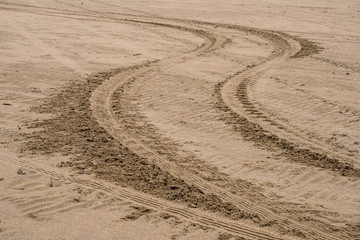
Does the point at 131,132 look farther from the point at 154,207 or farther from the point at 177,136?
the point at 154,207

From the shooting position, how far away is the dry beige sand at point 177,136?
5.05m

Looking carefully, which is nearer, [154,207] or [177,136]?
[154,207]

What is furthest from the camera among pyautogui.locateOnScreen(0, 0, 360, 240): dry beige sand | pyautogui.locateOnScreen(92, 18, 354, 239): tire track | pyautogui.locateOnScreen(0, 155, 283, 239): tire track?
pyautogui.locateOnScreen(92, 18, 354, 239): tire track

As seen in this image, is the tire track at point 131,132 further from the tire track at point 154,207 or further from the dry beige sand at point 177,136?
the tire track at point 154,207

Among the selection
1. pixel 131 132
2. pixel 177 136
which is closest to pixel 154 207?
pixel 177 136

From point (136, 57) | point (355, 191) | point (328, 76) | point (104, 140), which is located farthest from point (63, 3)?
point (355, 191)

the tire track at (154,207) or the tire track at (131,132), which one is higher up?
the tire track at (131,132)

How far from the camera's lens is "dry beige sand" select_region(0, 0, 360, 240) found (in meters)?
5.05

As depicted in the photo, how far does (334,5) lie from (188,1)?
6.60 meters

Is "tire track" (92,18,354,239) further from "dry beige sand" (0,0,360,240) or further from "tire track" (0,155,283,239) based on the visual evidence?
"tire track" (0,155,283,239)

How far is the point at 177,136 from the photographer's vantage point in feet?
23.6

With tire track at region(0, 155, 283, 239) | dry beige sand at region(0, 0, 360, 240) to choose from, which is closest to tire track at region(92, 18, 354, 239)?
dry beige sand at region(0, 0, 360, 240)

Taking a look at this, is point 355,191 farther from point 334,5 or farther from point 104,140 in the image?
point 334,5

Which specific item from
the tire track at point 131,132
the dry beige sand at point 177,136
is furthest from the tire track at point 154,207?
the tire track at point 131,132
